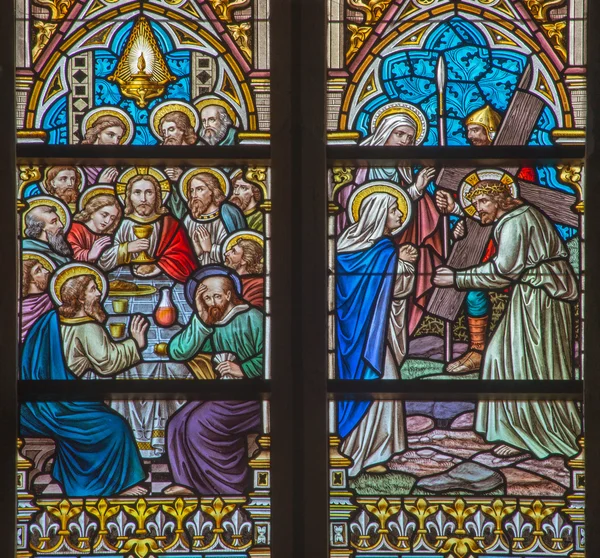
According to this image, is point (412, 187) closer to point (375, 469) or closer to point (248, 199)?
point (248, 199)

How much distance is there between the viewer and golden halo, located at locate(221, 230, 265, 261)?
203 inches

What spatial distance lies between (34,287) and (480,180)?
2126 millimetres

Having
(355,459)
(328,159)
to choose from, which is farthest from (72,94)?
(355,459)

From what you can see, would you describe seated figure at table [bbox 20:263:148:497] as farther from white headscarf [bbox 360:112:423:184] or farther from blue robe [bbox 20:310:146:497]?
white headscarf [bbox 360:112:423:184]

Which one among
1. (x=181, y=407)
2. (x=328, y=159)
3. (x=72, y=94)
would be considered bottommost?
(x=181, y=407)

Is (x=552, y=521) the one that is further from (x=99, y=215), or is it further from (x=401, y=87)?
(x=99, y=215)

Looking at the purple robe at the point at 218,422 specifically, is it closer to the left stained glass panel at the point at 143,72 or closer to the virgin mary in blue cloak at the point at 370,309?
the virgin mary in blue cloak at the point at 370,309

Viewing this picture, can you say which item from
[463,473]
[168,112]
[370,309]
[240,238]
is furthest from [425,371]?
[168,112]

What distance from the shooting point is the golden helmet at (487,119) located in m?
5.25

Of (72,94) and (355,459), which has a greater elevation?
(72,94)

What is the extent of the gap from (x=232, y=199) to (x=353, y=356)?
0.92m

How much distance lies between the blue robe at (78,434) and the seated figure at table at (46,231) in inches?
15.5

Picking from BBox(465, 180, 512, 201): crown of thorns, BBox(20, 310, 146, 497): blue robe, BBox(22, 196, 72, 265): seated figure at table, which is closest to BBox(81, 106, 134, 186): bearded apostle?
BBox(22, 196, 72, 265): seated figure at table

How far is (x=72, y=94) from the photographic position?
17.2 ft
